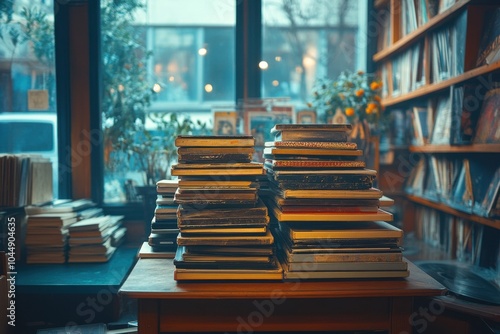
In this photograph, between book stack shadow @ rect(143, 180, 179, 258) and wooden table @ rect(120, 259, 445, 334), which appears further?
book stack shadow @ rect(143, 180, 179, 258)

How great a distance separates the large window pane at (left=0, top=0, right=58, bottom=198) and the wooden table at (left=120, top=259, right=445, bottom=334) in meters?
1.66

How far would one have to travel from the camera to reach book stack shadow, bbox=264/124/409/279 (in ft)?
4.56

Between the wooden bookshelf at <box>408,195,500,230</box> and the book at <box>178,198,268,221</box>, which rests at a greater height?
the book at <box>178,198,268,221</box>

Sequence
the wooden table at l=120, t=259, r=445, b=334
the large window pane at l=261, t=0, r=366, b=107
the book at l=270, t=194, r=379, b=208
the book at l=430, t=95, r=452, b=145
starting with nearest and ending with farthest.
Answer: the wooden table at l=120, t=259, r=445, b=334 → the book at l=270, t=194, r=379, b=208 → the book at l=430, t=95, r=452, b=145 → the large window pane at l=261, t=0, r=366, b=107

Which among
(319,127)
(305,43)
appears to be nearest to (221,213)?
(319,127)

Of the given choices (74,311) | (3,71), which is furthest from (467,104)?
(3,71)

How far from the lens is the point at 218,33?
113 inches

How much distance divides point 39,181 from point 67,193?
355 mm

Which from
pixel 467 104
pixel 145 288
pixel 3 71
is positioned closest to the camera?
pixel 145 288

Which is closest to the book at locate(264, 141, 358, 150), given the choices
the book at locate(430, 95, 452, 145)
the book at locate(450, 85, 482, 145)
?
the book at locate(450, 85, 482, 145)

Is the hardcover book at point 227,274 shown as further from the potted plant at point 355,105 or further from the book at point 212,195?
the potted plant at point 355,105

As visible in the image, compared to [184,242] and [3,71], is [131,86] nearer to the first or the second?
[3,71]

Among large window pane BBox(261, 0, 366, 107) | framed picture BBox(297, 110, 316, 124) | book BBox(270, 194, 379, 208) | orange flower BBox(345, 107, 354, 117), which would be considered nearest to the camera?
book BBox(270, 194, 379, 208)

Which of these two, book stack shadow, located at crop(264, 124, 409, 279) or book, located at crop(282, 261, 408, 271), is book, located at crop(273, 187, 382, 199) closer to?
book stack shadow, located at crop(264, 124, 409, 279)
